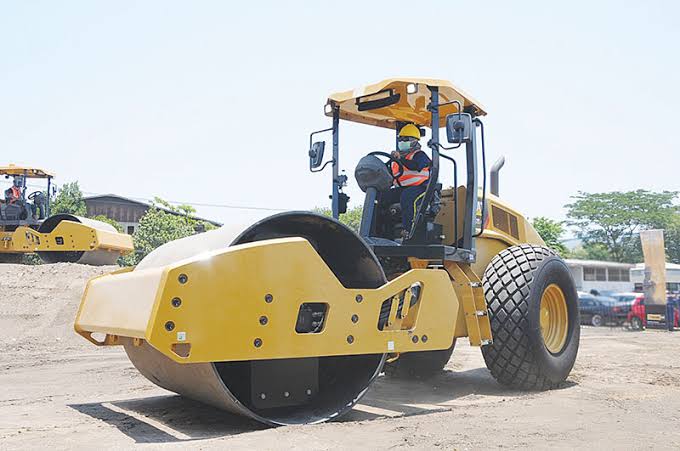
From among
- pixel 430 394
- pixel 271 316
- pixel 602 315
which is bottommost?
pixel 430 394

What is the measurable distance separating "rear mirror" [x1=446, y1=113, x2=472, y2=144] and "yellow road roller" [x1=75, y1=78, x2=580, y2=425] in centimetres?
1

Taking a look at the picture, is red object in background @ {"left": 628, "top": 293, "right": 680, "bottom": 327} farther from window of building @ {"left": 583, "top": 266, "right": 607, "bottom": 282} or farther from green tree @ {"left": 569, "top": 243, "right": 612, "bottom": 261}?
green tree @ {"left": 569, "top": 243, "right": 612, "bottom": 261}

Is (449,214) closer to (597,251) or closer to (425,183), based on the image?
(425,183)

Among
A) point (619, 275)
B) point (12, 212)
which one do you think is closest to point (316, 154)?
point (12, 212)

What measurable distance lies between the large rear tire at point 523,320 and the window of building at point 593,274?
4302 centimetres

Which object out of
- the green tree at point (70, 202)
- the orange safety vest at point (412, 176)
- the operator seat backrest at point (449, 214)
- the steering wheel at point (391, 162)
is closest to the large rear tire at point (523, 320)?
the operator seat backrest at point (449, 214)

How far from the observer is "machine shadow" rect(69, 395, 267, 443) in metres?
4.50

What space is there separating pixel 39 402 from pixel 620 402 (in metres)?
4.72

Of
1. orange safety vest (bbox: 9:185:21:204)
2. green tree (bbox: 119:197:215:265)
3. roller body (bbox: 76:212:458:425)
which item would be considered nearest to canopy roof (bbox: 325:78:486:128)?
roller body (bbox: 76:212:458:425)

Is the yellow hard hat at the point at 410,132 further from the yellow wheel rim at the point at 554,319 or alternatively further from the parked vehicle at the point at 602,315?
the parked vehicle at the point at 602,315

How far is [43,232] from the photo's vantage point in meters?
18.2

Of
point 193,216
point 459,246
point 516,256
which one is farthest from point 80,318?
point 193,216

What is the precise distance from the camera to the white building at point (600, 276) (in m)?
46.6

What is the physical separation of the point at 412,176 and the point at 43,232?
14.2 metres
